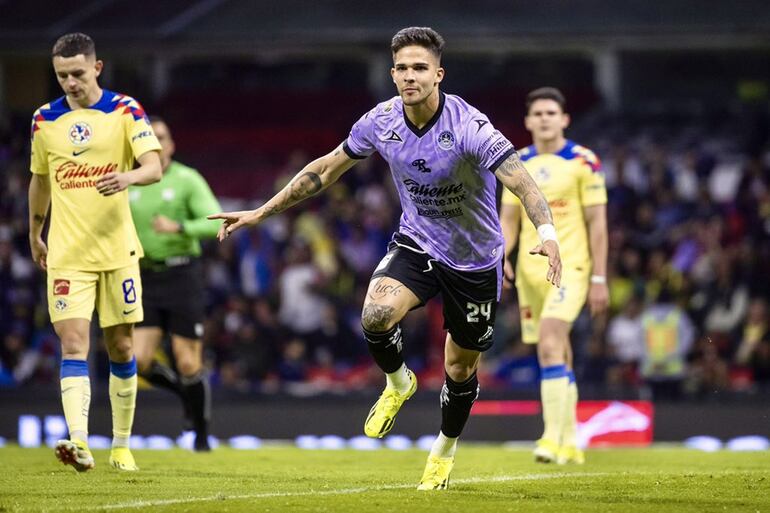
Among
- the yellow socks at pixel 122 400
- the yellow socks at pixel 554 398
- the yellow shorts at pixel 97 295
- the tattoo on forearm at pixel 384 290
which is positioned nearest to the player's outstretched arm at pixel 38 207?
the yellow shorts at pixel 97 295

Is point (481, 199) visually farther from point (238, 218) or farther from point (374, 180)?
point (374, 180)

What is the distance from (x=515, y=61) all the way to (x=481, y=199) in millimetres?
18972

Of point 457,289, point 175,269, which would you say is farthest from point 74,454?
point 175,269

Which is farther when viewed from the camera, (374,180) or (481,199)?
(374,180)

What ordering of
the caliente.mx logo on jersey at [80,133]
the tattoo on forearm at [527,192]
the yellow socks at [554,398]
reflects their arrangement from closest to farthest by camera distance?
the tattoo on forearm at [527,192] → the caliente.mx logo on jersey at [80,133] → the yellow socks at [554,398]

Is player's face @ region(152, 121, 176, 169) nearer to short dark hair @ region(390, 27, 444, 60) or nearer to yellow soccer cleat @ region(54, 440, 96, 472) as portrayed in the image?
yellow soccer cleat @ region(54, 440, 96, 472)

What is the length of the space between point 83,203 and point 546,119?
3.99 metres

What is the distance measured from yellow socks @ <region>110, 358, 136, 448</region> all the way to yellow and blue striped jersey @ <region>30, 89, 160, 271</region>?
0.86m

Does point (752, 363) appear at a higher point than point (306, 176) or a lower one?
lower

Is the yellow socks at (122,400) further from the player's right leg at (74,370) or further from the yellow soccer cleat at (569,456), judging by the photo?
the yellow soccer cleat at (569,456)

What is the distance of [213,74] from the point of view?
2716 centimetres

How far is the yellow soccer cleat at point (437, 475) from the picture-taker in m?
8.28

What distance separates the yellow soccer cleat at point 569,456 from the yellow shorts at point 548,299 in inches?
35.4

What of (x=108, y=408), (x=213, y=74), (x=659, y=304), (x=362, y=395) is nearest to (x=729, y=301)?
(x=659, y=304)
